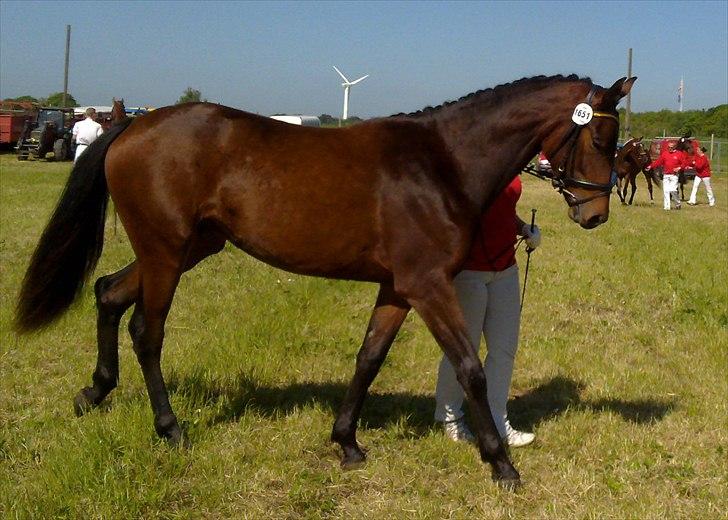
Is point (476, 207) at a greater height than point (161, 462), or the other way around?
point (476, 207)

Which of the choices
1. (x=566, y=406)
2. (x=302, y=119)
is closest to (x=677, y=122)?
(x=302, y=119)

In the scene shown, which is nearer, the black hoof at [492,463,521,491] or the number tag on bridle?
the number tag on bridle

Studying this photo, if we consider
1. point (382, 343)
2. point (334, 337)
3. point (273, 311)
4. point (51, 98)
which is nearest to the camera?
point (382, 343)

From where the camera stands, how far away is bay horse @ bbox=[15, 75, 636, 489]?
4062mm

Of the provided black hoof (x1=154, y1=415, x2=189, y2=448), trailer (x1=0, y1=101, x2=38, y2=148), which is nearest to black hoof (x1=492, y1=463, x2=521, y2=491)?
black hoof (x1=154, y1=415, x2=189, y2=448)

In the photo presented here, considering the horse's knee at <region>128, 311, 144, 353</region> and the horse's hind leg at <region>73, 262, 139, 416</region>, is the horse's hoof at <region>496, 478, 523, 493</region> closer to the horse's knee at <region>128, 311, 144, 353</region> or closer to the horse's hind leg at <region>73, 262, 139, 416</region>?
the horse's knee at <region>128, 311, 144, 353</region>

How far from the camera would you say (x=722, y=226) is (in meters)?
16.1

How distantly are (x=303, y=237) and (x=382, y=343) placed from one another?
782mm

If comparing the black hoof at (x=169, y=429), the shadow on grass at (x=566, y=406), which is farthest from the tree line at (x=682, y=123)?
the black hoof at (x=169, y=429)

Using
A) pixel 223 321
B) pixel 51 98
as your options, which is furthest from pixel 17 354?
pixel 51 98

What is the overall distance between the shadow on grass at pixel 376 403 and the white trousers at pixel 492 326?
14.5 inches

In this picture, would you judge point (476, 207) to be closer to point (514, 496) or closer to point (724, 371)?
point (514, 496)

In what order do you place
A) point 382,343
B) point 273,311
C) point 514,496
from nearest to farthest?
point 514,496 < point 382,343 < point 273,311

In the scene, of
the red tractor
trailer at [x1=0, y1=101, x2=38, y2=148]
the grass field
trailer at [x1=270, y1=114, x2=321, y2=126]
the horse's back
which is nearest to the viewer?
the grass field
